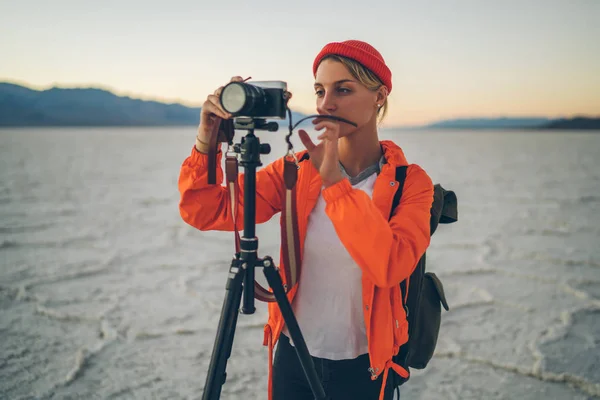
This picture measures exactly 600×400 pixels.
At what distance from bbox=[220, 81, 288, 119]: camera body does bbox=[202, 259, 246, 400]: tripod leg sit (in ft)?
1.33

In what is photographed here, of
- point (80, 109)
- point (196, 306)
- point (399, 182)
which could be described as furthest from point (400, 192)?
point (80, 109)

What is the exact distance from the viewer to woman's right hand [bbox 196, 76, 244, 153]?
49.1 inches

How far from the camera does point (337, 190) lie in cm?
123

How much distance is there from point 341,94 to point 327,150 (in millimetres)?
286

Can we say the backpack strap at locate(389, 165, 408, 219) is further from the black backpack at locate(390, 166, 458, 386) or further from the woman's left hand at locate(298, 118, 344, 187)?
the woman's left hand at locate(298, 118, 344, 187)

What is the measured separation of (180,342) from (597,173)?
13.7 m

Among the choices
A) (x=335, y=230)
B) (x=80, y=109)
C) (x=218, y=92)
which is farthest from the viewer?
(x=80, y=109)

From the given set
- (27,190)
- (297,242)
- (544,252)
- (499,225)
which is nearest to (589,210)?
(499,225)

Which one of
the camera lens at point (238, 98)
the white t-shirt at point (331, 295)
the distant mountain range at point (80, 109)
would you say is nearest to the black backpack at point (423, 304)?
the white t-shirt at point (331, 295)

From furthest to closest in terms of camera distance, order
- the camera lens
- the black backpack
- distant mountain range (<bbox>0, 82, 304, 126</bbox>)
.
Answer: distant mountain range (<bbox>0, 82, 304, 126</bbox>) → the black backpack → the camera lens

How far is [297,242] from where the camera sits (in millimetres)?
1421

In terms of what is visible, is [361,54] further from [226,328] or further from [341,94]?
[226,328]

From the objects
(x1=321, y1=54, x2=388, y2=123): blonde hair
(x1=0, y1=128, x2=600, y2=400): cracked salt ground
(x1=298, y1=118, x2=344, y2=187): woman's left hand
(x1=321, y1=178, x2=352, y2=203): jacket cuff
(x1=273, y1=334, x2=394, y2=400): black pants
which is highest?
(x1=321, y1=54, x2=388, y2=123): blonde hair

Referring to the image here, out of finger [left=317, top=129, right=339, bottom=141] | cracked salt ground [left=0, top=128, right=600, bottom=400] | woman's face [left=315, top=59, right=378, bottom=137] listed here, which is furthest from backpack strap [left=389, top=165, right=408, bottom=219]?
cracked salt ground [left=0, top=128, right=600, bottom=400]
